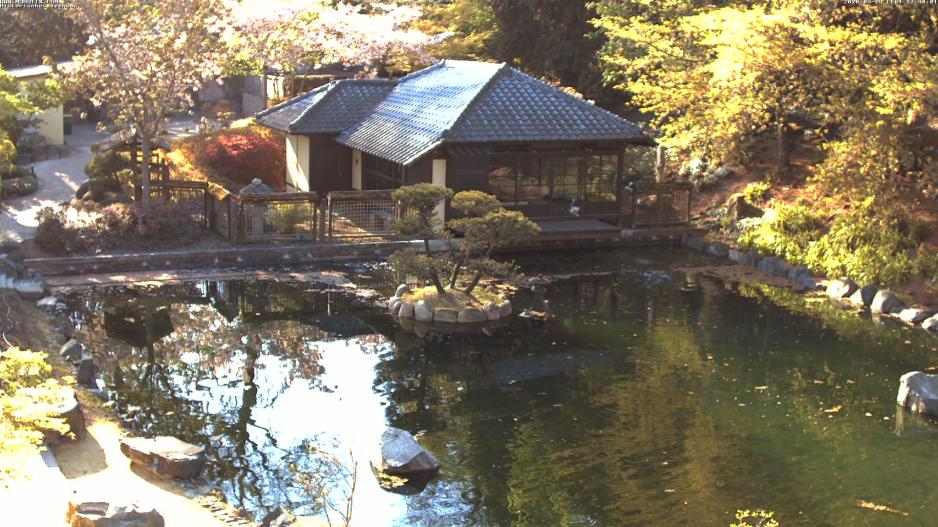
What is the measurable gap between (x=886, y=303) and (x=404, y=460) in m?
12.1

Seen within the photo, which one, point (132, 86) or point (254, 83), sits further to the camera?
point (254, 83)

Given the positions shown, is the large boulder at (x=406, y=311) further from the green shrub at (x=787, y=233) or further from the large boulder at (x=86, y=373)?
the green shrub at (x=787, y=233)

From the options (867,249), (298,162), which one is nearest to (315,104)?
(298,162)

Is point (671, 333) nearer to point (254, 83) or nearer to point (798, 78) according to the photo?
Answer: point (798, 78)


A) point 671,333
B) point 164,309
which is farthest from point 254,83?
point 671,333

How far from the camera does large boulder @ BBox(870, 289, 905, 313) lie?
2050cm

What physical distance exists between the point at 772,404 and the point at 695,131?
39.0 ft

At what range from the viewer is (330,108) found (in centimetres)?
2908

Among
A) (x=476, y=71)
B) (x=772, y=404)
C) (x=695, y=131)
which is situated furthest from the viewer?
(x=476, y=71)

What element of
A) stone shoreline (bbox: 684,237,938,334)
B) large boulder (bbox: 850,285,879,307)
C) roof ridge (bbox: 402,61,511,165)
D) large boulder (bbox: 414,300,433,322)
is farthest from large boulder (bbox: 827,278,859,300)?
roof ridge (bbox: 402,61,511,165)

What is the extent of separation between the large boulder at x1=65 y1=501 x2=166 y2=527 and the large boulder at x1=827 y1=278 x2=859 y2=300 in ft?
52.0

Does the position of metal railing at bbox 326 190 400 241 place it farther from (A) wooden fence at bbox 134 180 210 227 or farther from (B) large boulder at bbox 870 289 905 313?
(B) large boulder at bbox 870 289 905 313

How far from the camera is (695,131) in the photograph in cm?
2598

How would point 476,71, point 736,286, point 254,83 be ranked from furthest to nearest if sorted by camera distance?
1. point 254,83
2. point 476,71
3. point 736,286
